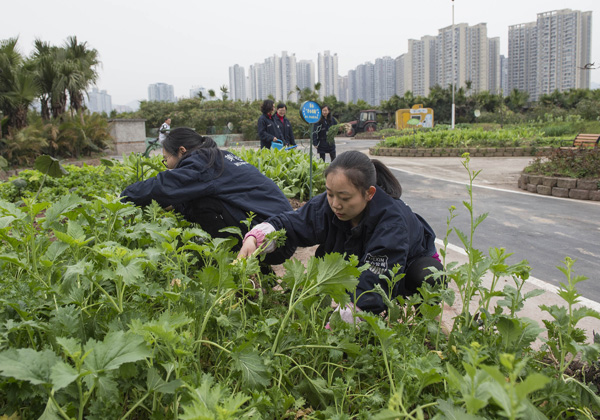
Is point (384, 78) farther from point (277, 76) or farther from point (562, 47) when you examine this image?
point (562, 47)

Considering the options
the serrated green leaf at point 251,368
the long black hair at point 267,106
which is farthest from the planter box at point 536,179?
the serrated green leaf at point 251,368

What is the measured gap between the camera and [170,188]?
9.98ft

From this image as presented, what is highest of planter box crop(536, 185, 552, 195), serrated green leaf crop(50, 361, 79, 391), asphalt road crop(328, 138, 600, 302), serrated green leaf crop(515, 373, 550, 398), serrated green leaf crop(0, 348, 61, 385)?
serrated green leaf crop(515, 373, 550, 398)

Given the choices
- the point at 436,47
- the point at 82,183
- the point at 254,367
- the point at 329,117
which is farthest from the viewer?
the point at 436,47

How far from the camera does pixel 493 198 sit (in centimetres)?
834

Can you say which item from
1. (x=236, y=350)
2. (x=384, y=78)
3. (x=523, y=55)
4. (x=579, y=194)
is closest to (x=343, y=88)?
(x=384, y=78)

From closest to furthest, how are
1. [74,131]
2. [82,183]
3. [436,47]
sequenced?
1. [82,183]
2. [74,131]
3. [436,47]

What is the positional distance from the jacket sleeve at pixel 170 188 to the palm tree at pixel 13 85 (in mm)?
16052

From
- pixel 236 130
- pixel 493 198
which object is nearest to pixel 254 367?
pixel 493 198

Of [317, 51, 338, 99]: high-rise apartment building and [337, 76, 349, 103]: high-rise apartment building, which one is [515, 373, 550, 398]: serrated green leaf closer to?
[317, 51, 338, 99]: high-rise apartment building

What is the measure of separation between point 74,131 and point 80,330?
18877 mm

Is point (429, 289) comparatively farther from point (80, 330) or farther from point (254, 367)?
point (80, 330)

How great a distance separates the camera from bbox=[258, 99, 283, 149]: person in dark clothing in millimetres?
9172

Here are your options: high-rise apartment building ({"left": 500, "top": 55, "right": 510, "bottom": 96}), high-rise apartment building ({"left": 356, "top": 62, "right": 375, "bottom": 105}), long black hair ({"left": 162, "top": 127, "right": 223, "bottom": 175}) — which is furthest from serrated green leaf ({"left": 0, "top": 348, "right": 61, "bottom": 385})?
high-rise apartment building ({"left": 356, "top": 62, "right": 375, "bottom": 105})
